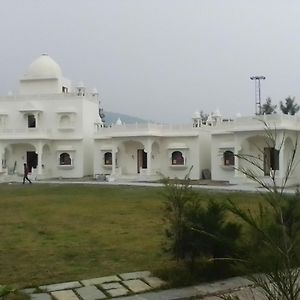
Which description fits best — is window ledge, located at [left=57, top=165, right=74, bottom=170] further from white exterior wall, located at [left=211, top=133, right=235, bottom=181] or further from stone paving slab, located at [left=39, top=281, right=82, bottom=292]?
stone paving slab, located at [left=39, top=281, right=82, bottom=292]

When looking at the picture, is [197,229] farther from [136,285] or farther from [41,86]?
[41,86]

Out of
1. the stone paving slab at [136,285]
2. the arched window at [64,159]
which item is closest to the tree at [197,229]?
the stone paving slab at [136,285]

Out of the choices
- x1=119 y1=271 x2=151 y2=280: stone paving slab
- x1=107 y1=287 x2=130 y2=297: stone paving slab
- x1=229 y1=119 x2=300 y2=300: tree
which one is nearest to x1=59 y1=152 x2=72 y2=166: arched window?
x1=119 y1=271 x2=151 y2=280: stone paving slab

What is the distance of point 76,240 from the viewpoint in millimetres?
8914

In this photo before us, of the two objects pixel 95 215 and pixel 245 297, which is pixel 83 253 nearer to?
pixel 245 297

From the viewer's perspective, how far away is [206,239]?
237 inches

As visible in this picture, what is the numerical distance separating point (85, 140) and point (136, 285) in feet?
91.0

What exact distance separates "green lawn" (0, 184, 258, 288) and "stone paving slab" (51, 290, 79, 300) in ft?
1.88

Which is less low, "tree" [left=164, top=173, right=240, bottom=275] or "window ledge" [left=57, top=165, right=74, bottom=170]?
"window ledge" [left=57, top=165, right=74, bottom=170]

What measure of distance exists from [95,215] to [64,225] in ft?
6.59

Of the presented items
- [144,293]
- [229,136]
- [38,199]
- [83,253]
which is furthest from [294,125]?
[144,293]

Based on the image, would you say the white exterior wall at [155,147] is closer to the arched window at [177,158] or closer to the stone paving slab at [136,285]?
the arched window at [177,158]

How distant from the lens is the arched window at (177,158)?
98.0 feet

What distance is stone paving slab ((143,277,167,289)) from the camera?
5.65 metres
